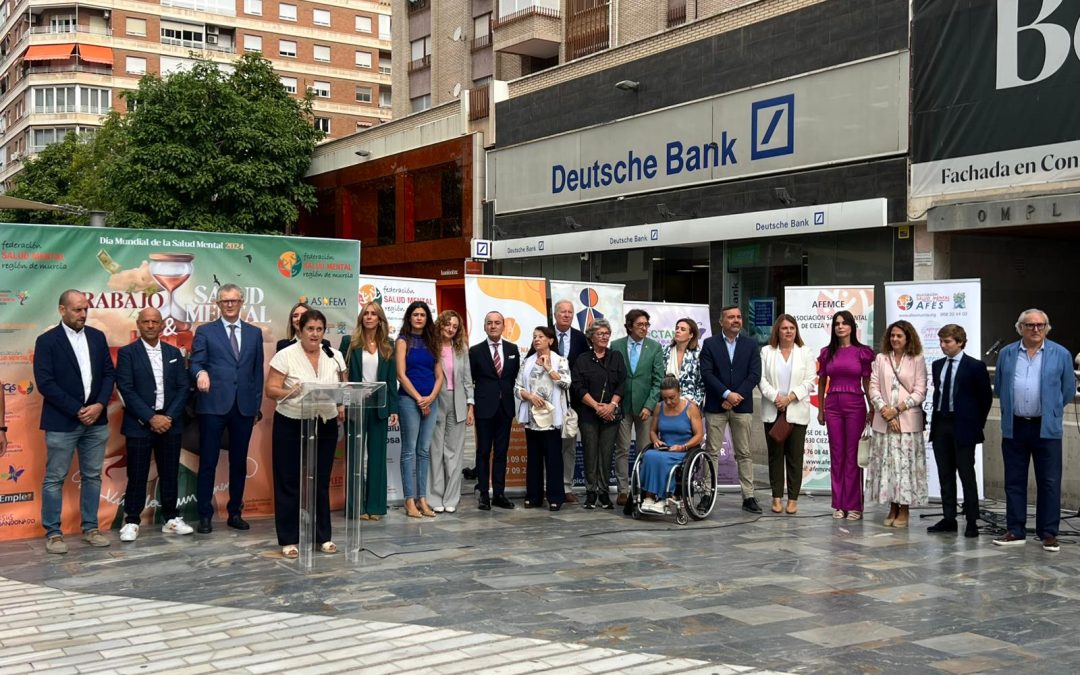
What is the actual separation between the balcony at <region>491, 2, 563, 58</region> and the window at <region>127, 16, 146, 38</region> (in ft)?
111

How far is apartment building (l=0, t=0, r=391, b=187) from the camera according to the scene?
55688 mm

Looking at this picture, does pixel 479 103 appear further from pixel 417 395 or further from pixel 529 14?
pixel 417 395

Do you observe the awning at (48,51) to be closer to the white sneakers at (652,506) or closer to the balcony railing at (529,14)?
the balcony railing at (529,14)

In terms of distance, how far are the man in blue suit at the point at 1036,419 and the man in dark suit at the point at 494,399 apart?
14.4ft

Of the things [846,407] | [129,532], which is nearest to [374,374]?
[129,532]

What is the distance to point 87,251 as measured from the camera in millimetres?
8719

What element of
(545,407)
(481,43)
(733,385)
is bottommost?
(545,407)

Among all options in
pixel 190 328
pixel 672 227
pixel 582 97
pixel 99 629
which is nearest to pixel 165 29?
pixel 582 97

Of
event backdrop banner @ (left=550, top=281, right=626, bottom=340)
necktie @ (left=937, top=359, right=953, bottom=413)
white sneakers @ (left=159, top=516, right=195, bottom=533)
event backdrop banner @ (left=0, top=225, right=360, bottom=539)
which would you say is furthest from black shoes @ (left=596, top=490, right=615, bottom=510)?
white sneakers @ (left=159, top=516, right=195, bottom=533)

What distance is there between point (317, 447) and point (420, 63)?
29.1m

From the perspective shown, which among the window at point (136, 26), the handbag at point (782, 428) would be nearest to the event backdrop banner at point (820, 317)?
the handbag at point (782, 428)

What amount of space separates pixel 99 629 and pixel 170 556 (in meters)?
1.99

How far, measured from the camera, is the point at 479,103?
2680cm

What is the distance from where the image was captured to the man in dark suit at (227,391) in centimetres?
870
